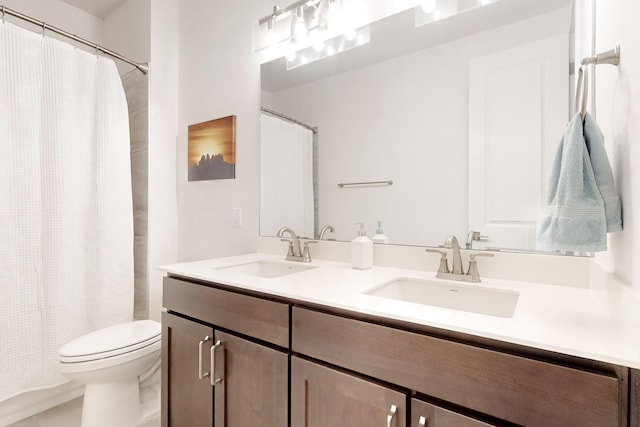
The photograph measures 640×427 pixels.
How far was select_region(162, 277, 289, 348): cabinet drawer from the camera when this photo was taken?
3.21 feet

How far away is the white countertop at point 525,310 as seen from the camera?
0.59 metres

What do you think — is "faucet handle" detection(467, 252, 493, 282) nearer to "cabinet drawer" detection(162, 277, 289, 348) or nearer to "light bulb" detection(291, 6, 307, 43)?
"cabinet drawer" detection(162, 277, 289, 348)

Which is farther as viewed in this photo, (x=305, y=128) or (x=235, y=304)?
(x=305, y=128)

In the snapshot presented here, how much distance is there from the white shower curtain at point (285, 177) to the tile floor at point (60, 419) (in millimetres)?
1253

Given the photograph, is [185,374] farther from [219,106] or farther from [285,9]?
[285,9]

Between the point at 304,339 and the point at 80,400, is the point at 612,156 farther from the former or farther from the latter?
the point at 80,400

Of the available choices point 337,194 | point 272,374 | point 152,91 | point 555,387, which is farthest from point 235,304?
point 152,91

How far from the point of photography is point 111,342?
154cm

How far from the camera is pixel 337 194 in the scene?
1.58 m

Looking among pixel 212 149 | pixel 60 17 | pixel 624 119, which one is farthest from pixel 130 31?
pixel 624 119

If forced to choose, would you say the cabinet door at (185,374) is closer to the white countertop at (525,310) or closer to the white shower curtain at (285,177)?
the white countertop at (525,310)

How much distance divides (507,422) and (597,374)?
186 millimetres

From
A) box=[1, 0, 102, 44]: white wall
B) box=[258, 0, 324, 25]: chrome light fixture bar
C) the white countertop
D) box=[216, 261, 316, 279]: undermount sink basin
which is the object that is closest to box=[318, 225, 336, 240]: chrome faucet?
box=[216, 261, 316, 279]: undermount sink basin

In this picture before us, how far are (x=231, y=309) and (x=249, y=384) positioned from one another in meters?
0.24
